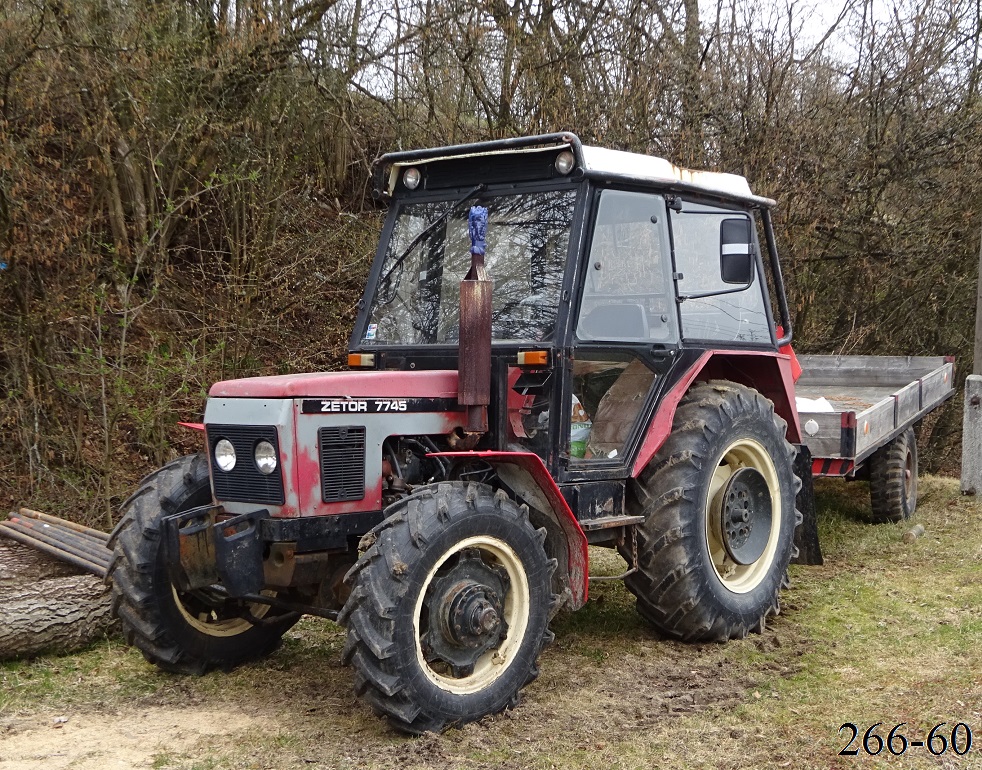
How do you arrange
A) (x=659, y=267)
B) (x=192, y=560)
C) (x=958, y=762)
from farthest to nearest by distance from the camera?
(x=659, y=267) → (x=192, y=560) → (x=958, y=762)

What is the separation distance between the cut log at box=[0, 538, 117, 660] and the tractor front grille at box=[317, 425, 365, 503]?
1406 mm

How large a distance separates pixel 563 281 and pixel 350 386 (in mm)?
1098

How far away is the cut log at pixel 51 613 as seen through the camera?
16.7 feet

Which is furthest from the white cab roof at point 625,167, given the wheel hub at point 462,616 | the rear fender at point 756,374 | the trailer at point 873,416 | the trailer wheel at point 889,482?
the trailer wheel at point 889,482

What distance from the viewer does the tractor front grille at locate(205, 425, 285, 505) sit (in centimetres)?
418

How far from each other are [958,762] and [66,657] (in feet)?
13.1

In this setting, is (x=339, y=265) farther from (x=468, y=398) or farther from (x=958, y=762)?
(x=958, y=762)

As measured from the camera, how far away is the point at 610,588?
6.39 metres

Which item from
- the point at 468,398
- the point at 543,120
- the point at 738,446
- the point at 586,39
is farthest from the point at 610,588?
the point at 586,39

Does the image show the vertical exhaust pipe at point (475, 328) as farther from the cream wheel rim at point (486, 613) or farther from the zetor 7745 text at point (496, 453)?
the cream wheel rim at point (486, 613)

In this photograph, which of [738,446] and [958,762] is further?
[738,446]

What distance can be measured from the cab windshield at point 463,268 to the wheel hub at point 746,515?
1.41 m

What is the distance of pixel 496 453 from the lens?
4.24m

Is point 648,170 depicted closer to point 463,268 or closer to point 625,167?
point 625,167
